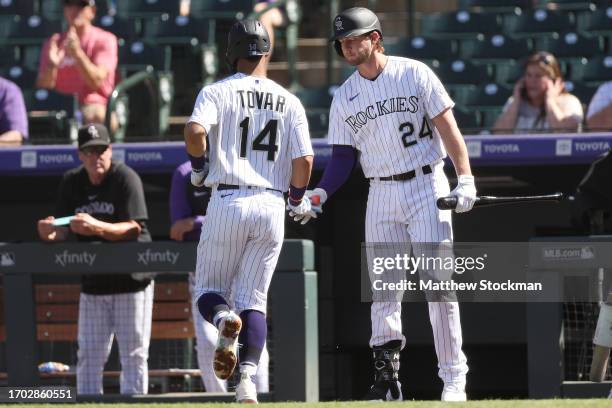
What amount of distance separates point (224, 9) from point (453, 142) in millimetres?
5649

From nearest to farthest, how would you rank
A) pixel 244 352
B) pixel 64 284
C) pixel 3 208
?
pixel 244 352
pixel 64 284
pixel 3 208

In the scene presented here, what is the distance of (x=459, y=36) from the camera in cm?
1043

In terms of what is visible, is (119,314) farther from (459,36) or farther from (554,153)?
(459,36)

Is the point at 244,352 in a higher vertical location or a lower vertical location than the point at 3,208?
lower

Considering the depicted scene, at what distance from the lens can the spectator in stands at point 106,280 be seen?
6.80 metres

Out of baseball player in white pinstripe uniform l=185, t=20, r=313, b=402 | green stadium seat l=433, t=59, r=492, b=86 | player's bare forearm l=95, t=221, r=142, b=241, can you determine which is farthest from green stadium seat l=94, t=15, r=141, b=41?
baseball player in white pinstripe uniform l=185, t=20, r=313, b=402

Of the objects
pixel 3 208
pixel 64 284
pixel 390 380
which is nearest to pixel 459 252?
pixel 390 380

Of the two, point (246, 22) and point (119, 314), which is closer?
point (246, 22)

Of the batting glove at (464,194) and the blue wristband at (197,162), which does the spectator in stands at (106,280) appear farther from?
the batting glove at (464,194)

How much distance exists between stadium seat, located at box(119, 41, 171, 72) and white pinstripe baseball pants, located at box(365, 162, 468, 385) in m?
4.78

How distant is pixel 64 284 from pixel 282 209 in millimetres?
2154

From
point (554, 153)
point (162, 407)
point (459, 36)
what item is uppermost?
point (459, 36)

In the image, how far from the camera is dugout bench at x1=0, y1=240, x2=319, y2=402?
651 centimetres

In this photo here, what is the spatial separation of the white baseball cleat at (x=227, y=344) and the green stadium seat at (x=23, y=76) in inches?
228
